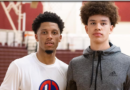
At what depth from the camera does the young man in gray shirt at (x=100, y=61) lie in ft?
4.39

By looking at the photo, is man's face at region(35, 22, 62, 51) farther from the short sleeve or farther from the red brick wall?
the red brick wall

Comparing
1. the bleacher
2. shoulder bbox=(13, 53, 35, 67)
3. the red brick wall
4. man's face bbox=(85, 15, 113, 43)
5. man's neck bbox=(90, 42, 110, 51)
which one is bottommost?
the bleacher

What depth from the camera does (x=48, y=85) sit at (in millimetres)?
1565

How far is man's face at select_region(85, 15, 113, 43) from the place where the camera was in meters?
1.41

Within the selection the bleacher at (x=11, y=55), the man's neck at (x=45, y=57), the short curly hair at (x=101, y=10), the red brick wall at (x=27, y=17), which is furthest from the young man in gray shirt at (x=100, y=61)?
the red brick wall at (x=27, y=17)

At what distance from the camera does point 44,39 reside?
161 cm

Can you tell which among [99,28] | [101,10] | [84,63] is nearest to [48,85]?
[84,63]

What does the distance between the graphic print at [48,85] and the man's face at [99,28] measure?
1.73 feet

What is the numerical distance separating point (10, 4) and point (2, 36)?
Answer: 134cm

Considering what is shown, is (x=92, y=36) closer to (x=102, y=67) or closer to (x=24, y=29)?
(x=102, y=67)

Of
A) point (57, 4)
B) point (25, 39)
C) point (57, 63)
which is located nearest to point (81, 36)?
point (57, 4)

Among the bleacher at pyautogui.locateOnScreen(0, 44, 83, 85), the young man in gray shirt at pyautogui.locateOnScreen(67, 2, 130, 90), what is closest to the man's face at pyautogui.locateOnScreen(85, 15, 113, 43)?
the young man in gray shirt at pyautogui.locateOnScreen(67, 2, 130, 90)

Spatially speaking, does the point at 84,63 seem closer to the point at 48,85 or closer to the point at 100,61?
the point at 100,61

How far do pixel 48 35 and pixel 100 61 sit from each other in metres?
0.53
